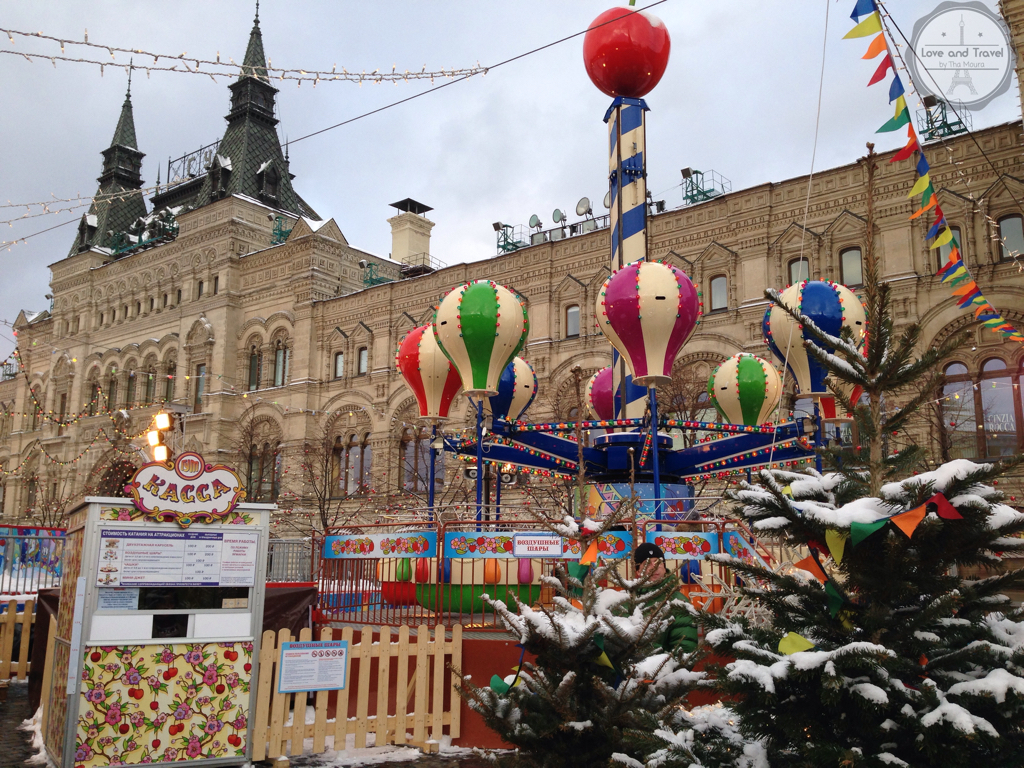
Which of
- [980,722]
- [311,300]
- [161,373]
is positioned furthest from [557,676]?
[161,373]

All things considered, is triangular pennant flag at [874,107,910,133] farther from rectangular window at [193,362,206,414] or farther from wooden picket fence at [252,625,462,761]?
rectangular window at [193,362,206,414]

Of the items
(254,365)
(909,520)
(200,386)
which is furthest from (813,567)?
(200,386)

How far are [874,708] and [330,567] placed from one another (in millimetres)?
8109

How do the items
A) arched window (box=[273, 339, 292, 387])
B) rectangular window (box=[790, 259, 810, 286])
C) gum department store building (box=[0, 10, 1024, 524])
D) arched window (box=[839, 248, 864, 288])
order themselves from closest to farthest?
gum department store building (box=[0, 10, 1024, 524]) → arched window (box=[839, 248, 864, 288]) → rectangular window (box=[790, 259, 810, 286]) → arched window (box=[273, 339, 292, 387])

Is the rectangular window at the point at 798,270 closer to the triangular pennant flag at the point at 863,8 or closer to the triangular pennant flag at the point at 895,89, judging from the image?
the triangular pennant flag at the point at 895,89

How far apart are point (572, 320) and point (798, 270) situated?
7116 mm

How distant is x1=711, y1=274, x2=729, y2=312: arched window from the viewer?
24125 millimetres

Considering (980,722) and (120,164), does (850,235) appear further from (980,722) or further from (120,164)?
(120,164)

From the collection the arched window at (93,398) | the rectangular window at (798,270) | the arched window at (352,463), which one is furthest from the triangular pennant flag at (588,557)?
the arched window at (93,398)

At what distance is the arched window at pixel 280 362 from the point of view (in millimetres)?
33844

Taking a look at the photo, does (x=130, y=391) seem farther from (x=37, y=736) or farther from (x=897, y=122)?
(x=897, y=122)

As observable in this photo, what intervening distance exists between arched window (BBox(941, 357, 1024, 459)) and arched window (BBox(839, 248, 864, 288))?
3.25 m

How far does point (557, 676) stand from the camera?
5125 millimetres

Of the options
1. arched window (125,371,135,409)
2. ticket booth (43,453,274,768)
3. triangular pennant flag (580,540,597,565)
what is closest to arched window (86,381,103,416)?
arched window (125,371,135,409)
